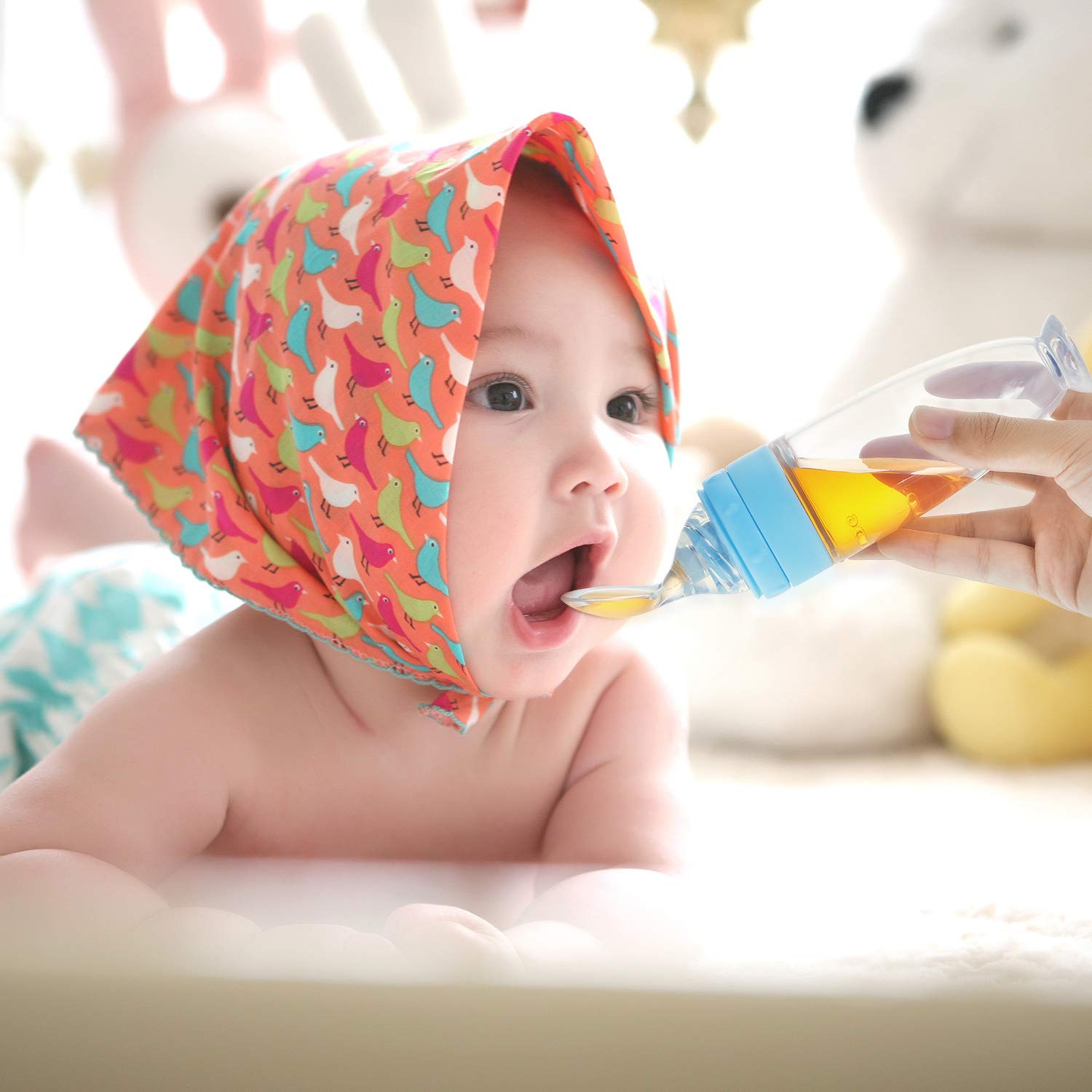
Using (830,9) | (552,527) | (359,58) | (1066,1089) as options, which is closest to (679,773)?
(552,527)

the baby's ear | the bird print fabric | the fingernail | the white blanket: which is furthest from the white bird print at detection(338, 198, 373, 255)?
the baby's ear

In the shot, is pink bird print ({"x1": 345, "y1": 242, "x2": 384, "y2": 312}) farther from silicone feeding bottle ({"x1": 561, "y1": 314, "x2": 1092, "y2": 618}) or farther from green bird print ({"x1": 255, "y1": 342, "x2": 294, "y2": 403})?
silicone feeding bottle ({"x1": 561, "y1": 314, "x2": 1092, "y2": 618})

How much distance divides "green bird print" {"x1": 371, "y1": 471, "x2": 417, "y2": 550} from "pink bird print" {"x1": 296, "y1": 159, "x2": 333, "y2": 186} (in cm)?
23

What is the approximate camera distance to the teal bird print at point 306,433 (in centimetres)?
70

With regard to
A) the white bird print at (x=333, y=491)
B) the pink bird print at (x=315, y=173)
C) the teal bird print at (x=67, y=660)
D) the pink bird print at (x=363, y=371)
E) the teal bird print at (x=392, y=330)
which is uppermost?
the pink bird print at (x=315, y=173)

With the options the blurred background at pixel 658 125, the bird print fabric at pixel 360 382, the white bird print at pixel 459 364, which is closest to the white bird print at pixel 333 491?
the bird print fabric at pixel 360 382

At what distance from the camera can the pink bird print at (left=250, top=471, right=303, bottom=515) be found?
0.74 meters

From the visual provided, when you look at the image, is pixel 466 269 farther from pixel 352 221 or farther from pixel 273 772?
pixel 273 772

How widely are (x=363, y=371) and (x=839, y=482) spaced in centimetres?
29

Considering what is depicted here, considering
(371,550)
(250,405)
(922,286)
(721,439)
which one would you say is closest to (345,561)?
(371,550)

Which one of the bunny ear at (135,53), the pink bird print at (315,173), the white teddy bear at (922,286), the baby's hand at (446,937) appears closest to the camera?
the baby's hand at (446,937)

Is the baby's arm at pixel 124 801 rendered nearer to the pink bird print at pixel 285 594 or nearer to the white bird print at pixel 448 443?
the pink bird print at pixel 285 594

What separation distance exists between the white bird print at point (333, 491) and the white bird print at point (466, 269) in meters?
0.14

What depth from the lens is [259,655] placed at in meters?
0.76
